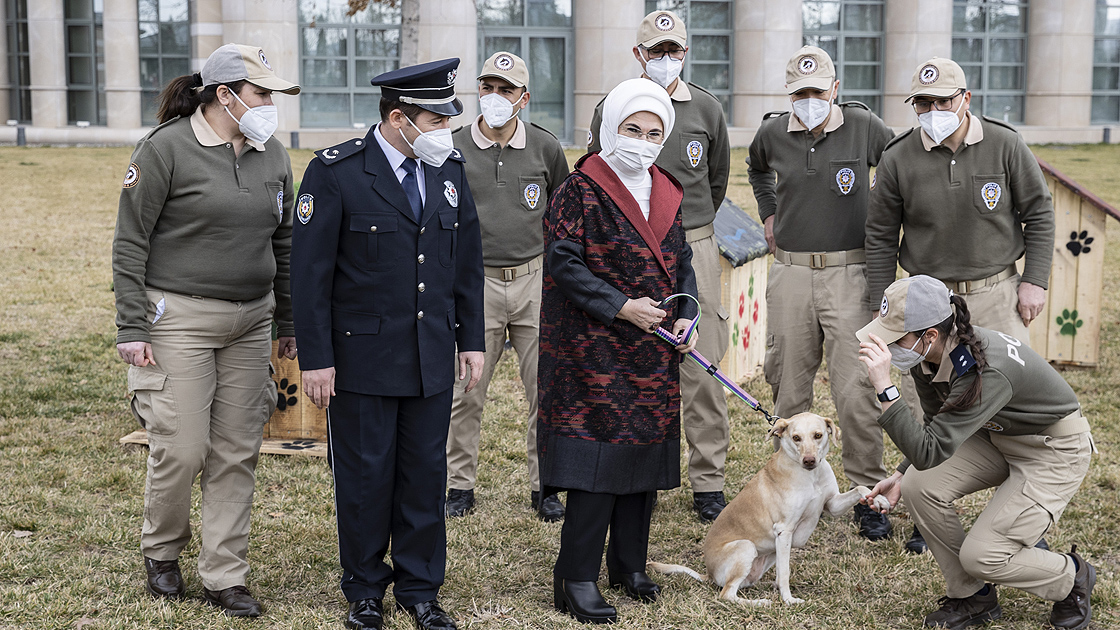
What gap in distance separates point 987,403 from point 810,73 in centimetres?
208

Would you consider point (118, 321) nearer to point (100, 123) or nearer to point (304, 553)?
point (304, 553)

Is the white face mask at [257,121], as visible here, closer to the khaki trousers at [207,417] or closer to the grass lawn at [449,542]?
the khaki trousers at [207,417]

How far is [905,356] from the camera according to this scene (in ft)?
12.5

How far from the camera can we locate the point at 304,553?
16.0ft

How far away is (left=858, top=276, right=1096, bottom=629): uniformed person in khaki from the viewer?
3771 mm

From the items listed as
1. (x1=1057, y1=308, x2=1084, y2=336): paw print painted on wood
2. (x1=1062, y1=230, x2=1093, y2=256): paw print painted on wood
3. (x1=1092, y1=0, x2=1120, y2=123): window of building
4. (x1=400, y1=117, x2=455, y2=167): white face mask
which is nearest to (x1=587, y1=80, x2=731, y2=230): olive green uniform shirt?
(x1=400, y1=117, x2=455, y2=167): white face mask

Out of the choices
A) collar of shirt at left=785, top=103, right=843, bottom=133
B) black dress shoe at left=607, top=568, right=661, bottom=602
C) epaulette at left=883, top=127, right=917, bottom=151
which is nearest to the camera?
black dress shoe at left=607, top=568, right=661, bottom=602

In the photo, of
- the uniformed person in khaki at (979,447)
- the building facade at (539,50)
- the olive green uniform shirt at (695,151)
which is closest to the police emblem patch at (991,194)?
the uniformed person in khaki at (979,447)

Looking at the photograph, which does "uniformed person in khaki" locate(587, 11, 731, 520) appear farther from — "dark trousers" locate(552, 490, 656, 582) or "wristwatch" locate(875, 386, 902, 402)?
"wristwatch" locate(875, 386, 902, 402)

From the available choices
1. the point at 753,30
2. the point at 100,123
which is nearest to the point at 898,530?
the point at 753,30

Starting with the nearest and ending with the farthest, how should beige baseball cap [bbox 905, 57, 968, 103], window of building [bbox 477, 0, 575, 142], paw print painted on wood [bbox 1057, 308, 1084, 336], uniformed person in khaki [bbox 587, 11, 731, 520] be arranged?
beige baseball cap [bbox 905, 57, 968, 103] → uniformed person in khaki [bbox 587, 11, 731, 520] → paw print painted on wood [bbox 1057, 308, 1084, 336] → window of building [bbox 477, 0, 575, 142]

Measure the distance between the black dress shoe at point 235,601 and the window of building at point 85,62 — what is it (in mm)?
24654

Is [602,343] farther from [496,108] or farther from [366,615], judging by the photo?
[496,108]

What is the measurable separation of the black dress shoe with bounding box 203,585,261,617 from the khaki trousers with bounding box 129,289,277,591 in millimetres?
31
